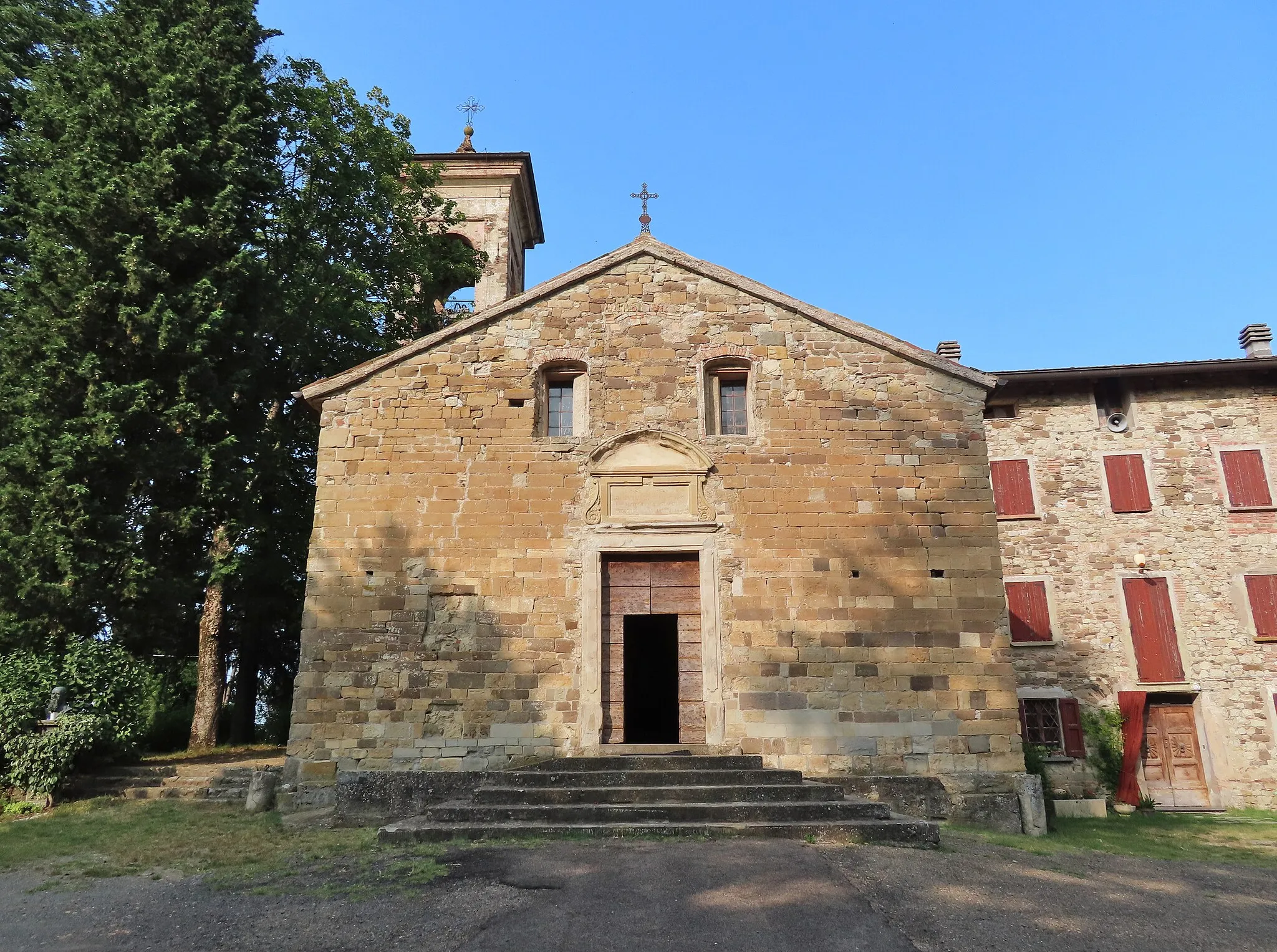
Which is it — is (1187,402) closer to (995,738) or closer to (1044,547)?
(1044,547)

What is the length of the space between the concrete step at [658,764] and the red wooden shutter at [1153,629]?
440 inches

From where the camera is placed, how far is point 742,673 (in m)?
10.2

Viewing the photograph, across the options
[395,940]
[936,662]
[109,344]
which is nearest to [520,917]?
[395,940]

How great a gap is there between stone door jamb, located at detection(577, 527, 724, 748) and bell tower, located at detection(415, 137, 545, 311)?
1180 centimetres

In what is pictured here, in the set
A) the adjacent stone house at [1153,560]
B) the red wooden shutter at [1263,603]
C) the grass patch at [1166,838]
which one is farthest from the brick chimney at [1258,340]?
the grass patch at [1166,838]

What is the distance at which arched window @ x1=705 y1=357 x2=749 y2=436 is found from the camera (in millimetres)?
11281

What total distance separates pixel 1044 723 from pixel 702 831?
11.6 m

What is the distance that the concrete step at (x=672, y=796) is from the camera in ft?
28.2

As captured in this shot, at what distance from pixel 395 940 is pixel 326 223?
15.2 m

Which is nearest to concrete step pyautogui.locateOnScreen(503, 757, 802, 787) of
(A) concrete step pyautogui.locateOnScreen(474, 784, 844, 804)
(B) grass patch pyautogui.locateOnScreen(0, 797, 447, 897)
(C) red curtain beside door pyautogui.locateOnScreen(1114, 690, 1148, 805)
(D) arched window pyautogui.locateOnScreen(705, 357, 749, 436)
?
(A) concrete step pyautogui.locateOnScreen(474, 784, 844, 804)

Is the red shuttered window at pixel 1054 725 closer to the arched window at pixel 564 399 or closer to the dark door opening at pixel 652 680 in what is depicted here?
the dark door opening at pixel 652 680

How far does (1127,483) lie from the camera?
56.5 ft

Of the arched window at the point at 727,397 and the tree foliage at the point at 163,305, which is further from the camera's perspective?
the tree foliage at the point at 163,305

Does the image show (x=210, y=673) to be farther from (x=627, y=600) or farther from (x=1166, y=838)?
(x=1166, y=838)
